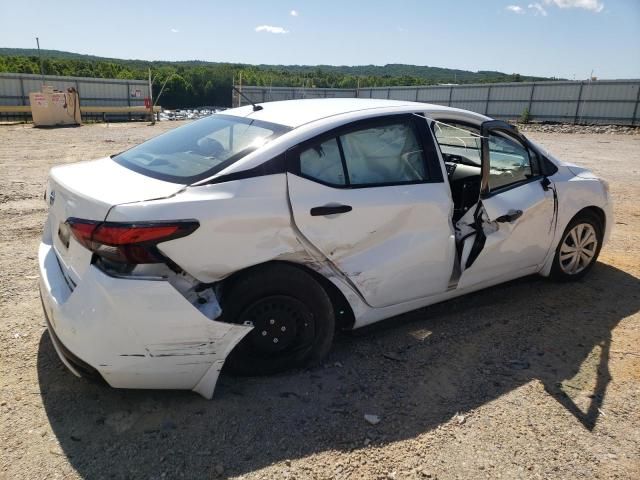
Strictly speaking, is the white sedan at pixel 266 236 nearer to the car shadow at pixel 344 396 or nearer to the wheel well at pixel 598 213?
the car shadow at pixel 344 396

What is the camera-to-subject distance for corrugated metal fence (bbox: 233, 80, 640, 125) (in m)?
30.7

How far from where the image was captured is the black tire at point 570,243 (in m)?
4.32

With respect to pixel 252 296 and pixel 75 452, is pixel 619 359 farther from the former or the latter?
pixel 75 452

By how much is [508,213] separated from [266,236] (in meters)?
1.99

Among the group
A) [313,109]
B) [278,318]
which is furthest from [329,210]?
[313,109]

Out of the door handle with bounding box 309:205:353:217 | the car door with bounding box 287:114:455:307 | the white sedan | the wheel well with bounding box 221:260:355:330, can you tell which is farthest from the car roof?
the wheel well with bounding box 221:260:355:330

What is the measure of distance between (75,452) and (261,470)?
882mm

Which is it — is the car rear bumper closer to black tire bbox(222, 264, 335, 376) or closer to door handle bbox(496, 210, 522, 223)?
black tire bbox(222, 264, 335, 376)

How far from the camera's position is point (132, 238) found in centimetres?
236

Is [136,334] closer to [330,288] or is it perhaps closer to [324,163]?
[330,288]

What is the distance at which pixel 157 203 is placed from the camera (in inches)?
96.3

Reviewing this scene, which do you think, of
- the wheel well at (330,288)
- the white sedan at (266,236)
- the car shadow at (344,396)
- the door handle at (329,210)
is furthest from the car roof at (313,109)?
the car shadow at (344,396)

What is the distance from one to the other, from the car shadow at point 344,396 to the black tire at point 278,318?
0.12 m

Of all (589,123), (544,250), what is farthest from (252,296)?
(589,123)
